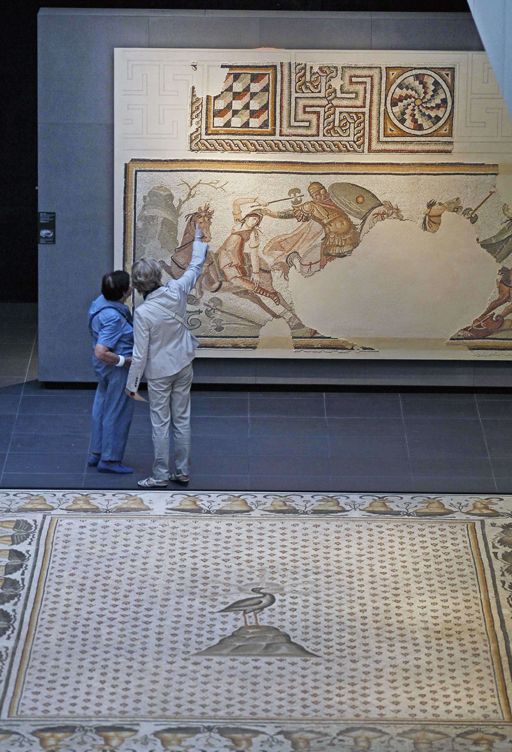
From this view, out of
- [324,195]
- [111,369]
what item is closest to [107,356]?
[111,369]

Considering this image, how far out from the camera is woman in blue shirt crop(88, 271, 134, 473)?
883 cm

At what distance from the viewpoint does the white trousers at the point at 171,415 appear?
8719mm

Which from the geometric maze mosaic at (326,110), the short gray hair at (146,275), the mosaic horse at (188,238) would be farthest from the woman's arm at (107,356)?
the geometric maze mosaic at (326,110)

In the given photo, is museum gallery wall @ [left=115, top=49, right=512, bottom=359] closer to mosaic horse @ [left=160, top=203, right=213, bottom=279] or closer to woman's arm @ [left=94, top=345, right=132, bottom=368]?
mosaic horse @ [left=160, top=203, right=213, bottom=279]

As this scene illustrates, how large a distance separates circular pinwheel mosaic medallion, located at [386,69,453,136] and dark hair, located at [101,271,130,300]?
241 cm

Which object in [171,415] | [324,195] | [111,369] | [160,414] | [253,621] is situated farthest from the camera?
[324,195]

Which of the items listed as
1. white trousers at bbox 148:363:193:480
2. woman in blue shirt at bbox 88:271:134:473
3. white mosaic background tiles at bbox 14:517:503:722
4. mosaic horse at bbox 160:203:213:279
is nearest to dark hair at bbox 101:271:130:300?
woman in blue shirt at bbox 88:271:134:473

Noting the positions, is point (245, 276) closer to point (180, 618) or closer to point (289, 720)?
point (180, 618)

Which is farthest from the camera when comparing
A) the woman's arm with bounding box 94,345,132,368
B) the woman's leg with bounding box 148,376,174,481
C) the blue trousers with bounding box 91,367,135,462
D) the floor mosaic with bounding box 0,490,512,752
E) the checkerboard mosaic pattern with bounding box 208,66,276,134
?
the checkerboard mosaic pattern with bounding box 208,66,276,134

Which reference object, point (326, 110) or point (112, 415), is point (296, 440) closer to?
point (112, 415)

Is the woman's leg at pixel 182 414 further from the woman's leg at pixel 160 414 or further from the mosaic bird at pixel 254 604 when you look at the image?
the mosaic bird at pixel 254 604

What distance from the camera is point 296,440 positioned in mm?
9695

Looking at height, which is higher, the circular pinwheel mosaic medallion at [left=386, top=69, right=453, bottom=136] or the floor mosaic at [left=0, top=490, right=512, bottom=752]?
the circular pinwheel mosaic medallion at [left=386, top=69, right=453, bottom=136]

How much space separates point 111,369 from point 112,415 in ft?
0.94
